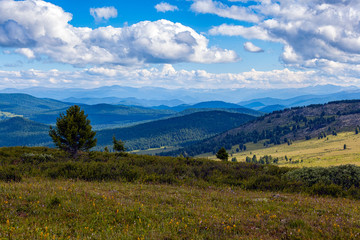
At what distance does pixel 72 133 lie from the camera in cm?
2727

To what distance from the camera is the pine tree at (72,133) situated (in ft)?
88.8

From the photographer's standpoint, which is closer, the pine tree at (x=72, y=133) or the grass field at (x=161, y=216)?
the grass field at (x=161, y=216)

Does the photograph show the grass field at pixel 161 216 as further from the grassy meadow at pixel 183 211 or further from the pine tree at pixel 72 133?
the pine tree at pixel 72 133

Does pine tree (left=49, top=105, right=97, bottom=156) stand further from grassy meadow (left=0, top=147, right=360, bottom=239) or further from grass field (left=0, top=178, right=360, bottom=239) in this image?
grass field (left=0, top=178, right=360, bottom=239)

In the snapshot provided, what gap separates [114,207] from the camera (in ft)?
34.1

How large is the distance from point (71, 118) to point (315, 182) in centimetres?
2476

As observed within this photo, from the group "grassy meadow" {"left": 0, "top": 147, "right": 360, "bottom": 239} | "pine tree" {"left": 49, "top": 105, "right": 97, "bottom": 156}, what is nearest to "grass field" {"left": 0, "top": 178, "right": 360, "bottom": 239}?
"grassy meadow" {"left": 0, "top": 147, "right": 360, "bottom": 239}

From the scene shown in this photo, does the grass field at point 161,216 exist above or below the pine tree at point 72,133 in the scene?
below

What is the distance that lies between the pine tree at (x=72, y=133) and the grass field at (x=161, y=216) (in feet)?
49.4

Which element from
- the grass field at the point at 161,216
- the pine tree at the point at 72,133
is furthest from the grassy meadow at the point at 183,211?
the pine tree at the point at 72,133

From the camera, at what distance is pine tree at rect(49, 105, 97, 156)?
2706cm

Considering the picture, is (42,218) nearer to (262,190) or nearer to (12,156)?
(262,190)

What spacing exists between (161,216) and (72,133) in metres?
21.0

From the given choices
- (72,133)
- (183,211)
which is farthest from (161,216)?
(72,133)
